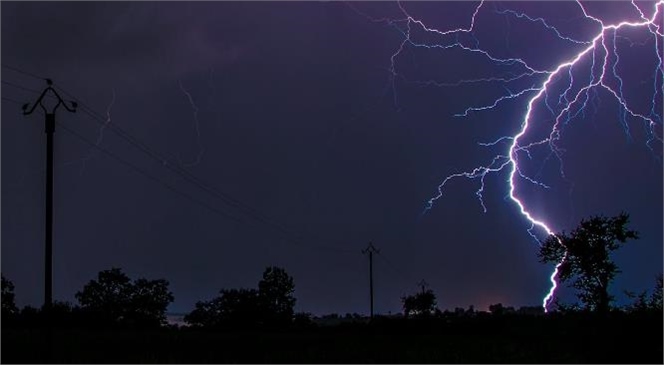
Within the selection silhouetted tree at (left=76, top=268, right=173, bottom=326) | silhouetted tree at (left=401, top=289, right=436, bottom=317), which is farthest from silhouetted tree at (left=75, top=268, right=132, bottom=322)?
silhouetted tree at (left=401, top=289, right=436, bottom=317)

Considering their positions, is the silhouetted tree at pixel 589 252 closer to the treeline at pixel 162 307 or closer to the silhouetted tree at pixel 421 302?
the treeline at pixel 162 307

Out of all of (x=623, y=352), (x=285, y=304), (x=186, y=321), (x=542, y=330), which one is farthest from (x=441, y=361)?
(x=186, y=321)

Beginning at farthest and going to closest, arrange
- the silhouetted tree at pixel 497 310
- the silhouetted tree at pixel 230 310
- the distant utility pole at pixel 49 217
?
the silhouetted tree at pixel 230 310 < the silhouetted tree at pixel 497 310 < the distant utility pole at pixel 49 217

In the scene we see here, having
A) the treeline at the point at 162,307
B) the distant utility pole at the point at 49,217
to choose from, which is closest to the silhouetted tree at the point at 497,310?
the treeline at the point at 162,307

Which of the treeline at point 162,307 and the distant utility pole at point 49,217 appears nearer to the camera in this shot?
the distant utility pole at point 49,217

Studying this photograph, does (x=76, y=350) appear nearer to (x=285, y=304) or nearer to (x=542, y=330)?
(x=542, y=330)

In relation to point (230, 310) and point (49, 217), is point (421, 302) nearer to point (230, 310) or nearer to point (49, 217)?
point (230, 310)

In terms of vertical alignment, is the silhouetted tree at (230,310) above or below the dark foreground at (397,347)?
above

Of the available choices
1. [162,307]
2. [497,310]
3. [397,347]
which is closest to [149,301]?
[162,307]
